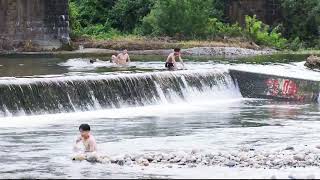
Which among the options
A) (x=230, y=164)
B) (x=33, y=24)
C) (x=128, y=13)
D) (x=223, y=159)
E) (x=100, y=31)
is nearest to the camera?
(x=230, y=164)

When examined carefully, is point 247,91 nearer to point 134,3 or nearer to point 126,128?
point 126,128

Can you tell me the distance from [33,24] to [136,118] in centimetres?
2285

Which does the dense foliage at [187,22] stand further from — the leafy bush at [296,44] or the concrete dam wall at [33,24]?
the concrete dam wall at [33,24]

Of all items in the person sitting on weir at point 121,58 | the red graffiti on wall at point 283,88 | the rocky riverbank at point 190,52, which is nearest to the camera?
the red graffiti on wall at point 283,88

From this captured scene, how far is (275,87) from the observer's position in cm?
3372

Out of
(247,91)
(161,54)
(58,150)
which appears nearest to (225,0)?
(161,54)

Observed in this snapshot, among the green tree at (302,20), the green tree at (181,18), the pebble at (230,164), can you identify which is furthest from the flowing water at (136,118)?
the green tree at (302,20)

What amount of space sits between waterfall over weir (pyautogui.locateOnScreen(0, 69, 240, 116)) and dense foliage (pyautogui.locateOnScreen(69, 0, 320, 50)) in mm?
20255

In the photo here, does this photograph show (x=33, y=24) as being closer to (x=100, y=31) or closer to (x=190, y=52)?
(x=190, y=52)

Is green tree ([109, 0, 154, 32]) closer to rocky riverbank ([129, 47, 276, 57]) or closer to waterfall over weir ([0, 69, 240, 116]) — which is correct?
rocky riverbank ([129, 47, 276, 57])

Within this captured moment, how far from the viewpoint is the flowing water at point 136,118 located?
1795 cm

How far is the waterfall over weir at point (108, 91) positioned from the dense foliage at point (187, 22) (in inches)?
797

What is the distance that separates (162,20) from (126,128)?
103 ft

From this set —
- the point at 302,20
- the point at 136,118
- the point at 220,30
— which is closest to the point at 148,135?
the point at 136,118
